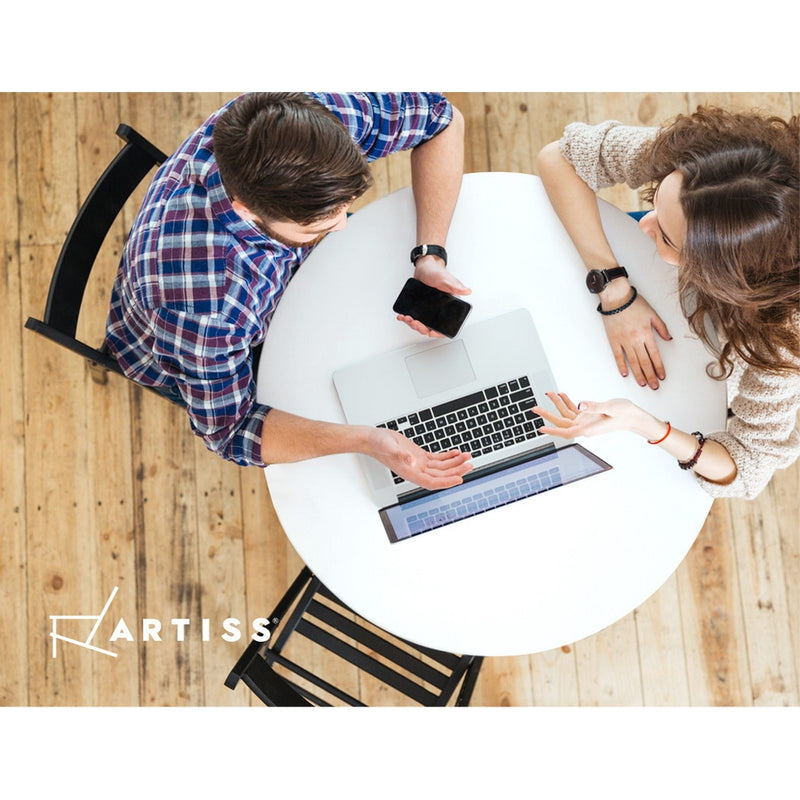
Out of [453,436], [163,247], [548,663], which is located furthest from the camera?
[548,663]

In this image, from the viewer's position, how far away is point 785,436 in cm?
125

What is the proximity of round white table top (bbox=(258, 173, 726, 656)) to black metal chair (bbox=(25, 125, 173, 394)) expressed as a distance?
1.12 ft

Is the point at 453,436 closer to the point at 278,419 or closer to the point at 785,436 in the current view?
the point at 278,419

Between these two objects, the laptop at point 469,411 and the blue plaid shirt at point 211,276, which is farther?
the laptop at point 469,411

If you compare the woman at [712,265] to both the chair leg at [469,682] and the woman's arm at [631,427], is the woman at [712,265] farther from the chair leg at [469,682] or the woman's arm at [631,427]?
the chair leg at [469,682]

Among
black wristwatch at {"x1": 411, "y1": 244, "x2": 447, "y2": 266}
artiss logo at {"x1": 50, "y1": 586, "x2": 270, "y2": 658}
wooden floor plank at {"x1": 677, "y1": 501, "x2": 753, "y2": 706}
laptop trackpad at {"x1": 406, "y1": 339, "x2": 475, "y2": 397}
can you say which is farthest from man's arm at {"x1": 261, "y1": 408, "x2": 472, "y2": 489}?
wooden floor plank at {"x1": 677, "y1": 501, "x2": 753, "y2": 706}

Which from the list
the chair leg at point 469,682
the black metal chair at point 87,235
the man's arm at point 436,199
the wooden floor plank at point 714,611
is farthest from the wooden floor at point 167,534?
the black metal chair at point 87,235

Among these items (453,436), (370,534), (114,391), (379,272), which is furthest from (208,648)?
(379,272)

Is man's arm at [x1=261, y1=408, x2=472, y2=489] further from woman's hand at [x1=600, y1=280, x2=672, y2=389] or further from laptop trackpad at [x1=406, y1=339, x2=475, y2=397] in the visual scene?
woman's hand at [x1=600, y1=280, x2=672, y2=389]

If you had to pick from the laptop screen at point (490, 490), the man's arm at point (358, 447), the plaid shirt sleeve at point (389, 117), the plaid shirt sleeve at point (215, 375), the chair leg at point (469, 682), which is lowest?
the chair leg at point (469, 682)

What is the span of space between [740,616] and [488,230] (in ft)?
4.30

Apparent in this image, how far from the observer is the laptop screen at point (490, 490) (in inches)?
50.2

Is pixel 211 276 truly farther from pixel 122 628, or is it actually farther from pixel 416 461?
pixel 122 628

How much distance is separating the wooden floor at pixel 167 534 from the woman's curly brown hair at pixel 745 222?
863mm
